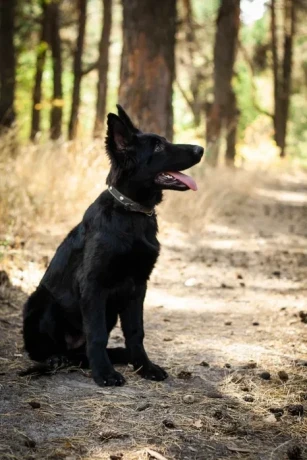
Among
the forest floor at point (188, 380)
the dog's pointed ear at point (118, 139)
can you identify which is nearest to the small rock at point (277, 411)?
the forest floor at point (188, 380)

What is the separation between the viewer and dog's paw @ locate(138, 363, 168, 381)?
14.3 feet

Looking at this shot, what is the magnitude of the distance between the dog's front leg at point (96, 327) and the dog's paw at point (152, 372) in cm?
20

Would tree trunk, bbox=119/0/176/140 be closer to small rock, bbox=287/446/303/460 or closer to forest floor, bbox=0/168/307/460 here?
forest floor, bbox=0/168/307/460

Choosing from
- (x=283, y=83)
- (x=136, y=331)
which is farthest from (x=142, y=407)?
(x=283, y=83)

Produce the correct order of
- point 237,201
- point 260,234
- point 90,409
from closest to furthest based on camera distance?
point 90,409
point 260,234
point 237,201

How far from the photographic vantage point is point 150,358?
4875 mm

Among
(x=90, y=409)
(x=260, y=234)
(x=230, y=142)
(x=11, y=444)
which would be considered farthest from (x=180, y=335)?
(x=230, y=142)

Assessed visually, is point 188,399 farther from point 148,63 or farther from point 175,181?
point 148,63

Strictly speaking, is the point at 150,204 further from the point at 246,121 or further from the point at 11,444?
the point at 246,121

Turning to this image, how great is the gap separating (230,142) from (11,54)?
8797 millimetres

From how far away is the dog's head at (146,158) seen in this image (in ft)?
14.3

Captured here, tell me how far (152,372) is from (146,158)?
1.38 meters

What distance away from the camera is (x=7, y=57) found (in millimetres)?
15047

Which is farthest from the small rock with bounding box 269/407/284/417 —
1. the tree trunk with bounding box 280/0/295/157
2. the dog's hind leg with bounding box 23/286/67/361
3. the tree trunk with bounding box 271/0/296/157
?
the tree trunk with bounding box 271/0/296/157
